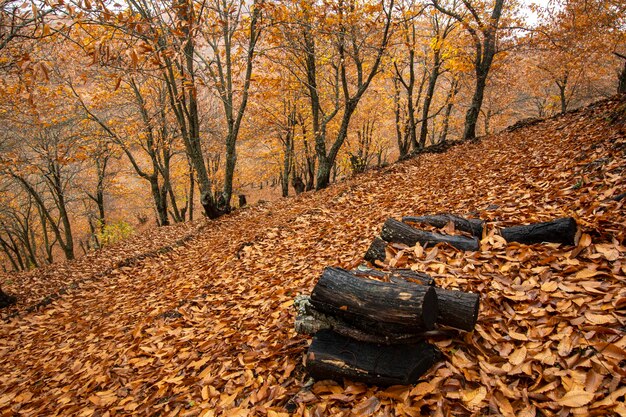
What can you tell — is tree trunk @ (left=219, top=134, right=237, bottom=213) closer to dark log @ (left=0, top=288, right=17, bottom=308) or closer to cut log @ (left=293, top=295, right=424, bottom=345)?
dark log @ (left=0, top=288, right=17, bottom=308)

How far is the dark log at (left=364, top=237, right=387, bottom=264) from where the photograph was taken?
3967 millimetres

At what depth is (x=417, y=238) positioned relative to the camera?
160 inches

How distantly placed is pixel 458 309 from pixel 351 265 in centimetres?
189

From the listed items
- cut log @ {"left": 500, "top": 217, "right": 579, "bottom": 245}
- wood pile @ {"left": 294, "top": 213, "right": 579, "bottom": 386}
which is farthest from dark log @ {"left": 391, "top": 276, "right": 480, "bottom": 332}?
cut log @ {"left": 500, "top": 217, "right": 579, "bottom": 245}

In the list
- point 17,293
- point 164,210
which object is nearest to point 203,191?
point 17,293

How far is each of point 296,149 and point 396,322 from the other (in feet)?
60.0

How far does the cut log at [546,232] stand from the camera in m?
3.28

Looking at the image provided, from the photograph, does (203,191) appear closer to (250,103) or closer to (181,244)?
(181,244)

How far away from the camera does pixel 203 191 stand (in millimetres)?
11055

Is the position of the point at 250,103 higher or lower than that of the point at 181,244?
higher

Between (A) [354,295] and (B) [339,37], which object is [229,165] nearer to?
(B) [339,37]

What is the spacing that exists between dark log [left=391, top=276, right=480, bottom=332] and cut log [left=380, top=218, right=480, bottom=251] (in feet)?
4.35

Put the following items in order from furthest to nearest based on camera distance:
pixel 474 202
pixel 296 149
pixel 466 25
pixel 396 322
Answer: pixel 296 149 < pixel 466 25 < pixel 474 202 < pixel 396 322

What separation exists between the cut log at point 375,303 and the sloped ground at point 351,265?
43 centimetres
